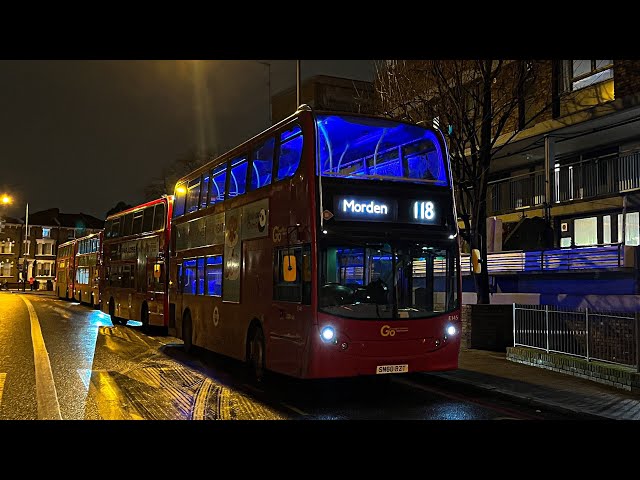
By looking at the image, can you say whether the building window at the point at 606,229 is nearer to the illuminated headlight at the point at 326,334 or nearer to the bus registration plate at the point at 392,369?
the bus registration plate at the point at 392,369

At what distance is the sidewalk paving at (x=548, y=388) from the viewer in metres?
8.95

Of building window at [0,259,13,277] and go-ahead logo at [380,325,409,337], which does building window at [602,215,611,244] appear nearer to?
go-ahead logo at [380,325,409,337]

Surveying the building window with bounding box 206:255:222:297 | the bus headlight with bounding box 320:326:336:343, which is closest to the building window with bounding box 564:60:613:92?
the building window with bounding box 206:255:222:297

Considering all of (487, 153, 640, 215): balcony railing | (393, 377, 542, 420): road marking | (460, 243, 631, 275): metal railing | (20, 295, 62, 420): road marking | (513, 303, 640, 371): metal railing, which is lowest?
(393, 377, 542, 420): road marking

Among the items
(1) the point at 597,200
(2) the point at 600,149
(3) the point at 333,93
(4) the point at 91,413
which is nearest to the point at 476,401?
(4) the point at 91,413

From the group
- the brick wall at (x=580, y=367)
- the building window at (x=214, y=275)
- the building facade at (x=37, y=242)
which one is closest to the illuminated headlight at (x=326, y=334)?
the building window at (x=214, y=275)

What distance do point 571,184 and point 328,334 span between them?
17.5 m

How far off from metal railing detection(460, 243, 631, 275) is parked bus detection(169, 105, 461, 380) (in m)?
5.72

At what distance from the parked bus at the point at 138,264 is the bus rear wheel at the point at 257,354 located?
7.27 metres

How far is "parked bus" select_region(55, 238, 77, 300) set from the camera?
41844 millimetres

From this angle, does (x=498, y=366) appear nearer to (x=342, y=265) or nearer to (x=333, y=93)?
(x=342, y=265)

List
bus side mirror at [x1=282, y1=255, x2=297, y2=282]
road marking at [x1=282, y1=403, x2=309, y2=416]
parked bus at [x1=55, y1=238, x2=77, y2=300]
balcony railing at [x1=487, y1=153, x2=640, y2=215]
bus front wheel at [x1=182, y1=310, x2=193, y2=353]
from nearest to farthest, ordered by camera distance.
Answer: road marking at [x1=282, y1=403, x2=309, y2=416] < bus side mirror at [x1=282, y1=255, x2=297, y2=282] < bus front wheel at [x1=182, y1=310, x2=193, y2=353] < balcony railing at [x1=487, y1=153, x2=640, y2=215] < parked bus at [x1=55, y1=238, x2=77, y2=300]

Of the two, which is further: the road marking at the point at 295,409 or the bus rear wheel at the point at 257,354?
the bus rear wheel at the point at 257,354

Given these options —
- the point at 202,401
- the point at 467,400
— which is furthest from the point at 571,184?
the point at 202,401
